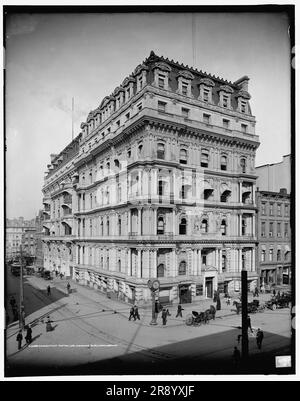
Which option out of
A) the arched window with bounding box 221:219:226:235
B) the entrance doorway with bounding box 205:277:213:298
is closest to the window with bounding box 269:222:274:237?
the arched window with bounding box 221:219:226:235

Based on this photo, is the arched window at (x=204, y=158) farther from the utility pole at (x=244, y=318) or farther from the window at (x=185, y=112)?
the utility pole at (x=244, y=318)

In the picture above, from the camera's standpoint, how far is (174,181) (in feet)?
56.7

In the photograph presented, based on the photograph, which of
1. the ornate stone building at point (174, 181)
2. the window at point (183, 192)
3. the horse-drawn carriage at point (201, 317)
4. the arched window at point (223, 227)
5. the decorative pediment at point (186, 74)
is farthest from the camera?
the arched window at point (223, 227)

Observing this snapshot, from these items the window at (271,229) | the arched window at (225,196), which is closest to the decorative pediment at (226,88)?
the arched window at (225,196)

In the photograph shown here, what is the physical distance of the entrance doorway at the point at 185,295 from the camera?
17750 millimetres

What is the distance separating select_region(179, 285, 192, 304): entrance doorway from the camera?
699 inches

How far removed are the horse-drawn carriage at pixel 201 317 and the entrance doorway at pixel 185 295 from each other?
4.06 ft

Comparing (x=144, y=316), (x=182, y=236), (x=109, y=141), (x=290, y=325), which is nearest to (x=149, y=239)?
(x=182, y=236)

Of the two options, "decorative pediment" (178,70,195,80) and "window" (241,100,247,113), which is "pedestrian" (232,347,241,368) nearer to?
"window" (241,100,247,113)

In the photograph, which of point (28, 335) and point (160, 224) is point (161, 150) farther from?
point (28, 335)

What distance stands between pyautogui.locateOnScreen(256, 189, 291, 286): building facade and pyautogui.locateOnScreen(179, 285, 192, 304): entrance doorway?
4910 mm

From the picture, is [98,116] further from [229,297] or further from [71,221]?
[229,297]

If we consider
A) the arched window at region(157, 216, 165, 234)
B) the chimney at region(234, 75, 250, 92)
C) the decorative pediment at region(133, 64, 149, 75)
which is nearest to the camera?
the chimney at region(234, 75, 250, 92)
